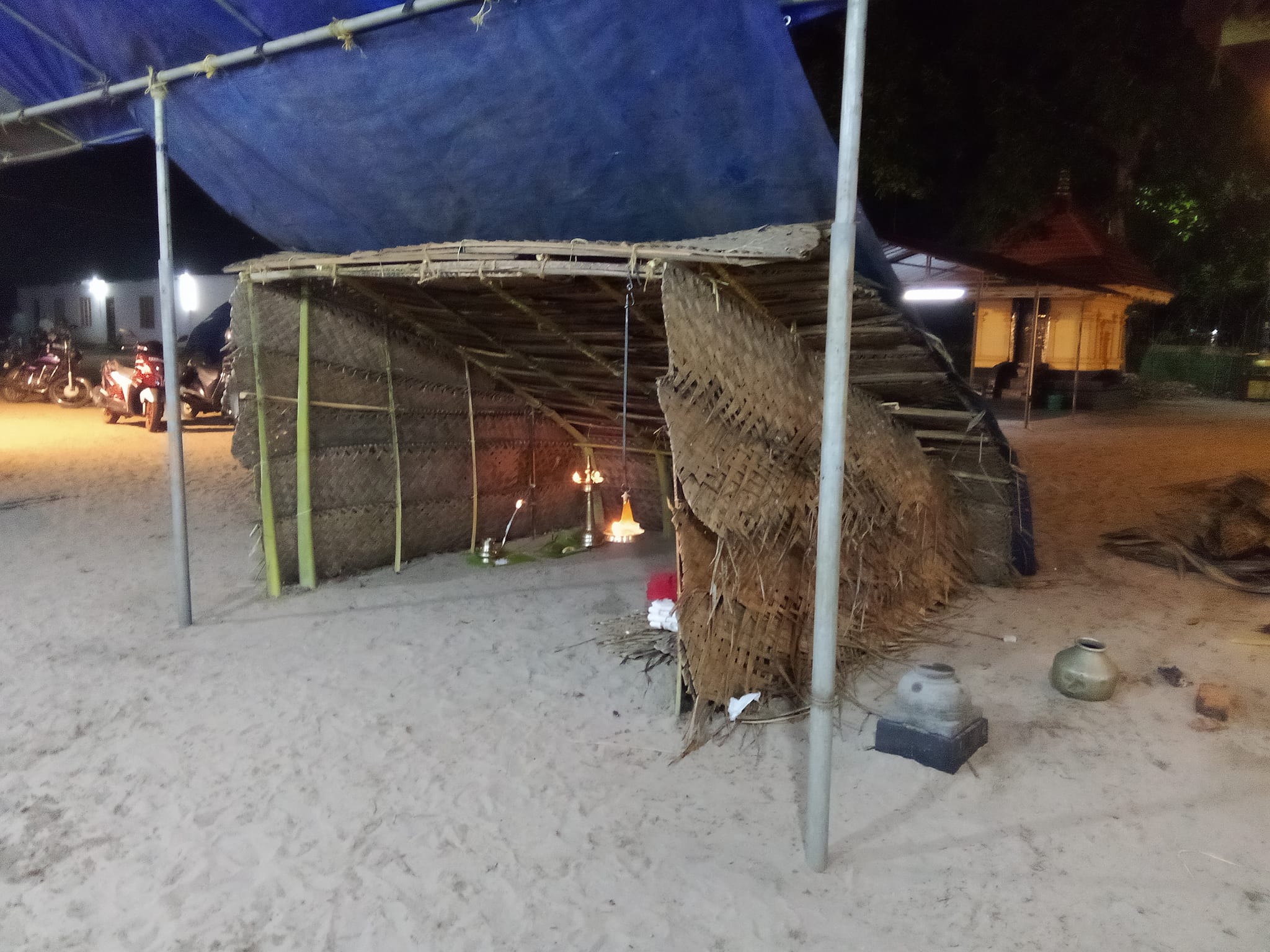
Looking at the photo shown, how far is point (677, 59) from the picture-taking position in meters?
2.66

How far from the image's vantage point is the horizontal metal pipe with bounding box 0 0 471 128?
2881 mm

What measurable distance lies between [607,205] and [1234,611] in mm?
3854

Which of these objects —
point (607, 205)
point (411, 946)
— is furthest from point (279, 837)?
point (607, 205)

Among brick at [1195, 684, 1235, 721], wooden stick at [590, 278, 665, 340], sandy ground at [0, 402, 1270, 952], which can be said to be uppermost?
wooden stick at [590, 278, 665, 340]

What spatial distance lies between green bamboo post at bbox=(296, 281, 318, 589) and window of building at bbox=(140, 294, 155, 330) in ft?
70.9

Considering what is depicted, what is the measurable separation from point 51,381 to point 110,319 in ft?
38.0

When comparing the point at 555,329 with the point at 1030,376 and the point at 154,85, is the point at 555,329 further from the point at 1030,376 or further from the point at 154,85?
the point at 1030,376

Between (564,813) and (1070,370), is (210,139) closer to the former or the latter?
(564,813)

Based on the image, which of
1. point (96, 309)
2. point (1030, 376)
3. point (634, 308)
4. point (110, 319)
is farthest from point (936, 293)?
point (96, 309)

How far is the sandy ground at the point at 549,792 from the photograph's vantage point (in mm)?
2215

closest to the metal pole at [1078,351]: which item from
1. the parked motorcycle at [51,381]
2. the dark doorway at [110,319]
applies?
the parked motorcycle at [51,381]

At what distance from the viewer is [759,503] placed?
3.35 meters

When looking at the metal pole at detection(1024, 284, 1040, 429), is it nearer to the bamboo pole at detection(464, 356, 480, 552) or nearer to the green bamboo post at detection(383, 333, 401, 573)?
the bamboo pole at detection(464, 356, 480, 552)

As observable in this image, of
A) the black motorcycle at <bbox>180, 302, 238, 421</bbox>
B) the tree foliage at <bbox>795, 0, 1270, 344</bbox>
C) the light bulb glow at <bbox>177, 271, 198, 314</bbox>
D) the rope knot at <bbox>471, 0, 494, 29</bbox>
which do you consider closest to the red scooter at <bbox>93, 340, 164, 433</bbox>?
the black motorcycle at <bbox>180, 302, 238, 421</bbox>
